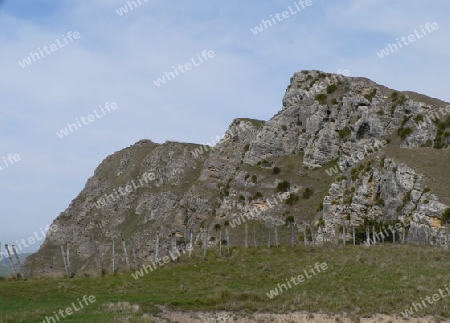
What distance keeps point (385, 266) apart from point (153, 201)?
147794 millimetres

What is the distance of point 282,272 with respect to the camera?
114ft

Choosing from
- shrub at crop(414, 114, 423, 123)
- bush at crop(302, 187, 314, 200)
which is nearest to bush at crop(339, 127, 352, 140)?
bush at crop(302, 187, 314, 200)

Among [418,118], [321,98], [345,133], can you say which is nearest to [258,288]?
[418,118]

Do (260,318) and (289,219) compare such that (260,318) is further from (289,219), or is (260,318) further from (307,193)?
(307,193)

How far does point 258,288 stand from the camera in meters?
30.5

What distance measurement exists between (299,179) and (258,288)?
85.7 metres

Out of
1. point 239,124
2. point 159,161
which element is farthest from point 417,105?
point 159,161

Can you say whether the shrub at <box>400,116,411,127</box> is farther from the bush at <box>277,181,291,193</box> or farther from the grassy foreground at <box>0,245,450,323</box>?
the grassy foreground at <box>0,245,450,323</box>

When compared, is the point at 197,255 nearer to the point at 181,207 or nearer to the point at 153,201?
the point at 181,207

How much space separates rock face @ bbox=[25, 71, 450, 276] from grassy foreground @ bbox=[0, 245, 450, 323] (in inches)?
524

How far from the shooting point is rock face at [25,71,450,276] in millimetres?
74312

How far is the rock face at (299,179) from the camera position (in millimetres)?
74312

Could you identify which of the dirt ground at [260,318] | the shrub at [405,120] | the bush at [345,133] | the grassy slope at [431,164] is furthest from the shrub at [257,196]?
the dirt ground at [260,318]

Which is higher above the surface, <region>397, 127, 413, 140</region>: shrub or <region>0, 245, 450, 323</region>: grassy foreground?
<region>397, 127, 413, 140</region>: shrub
